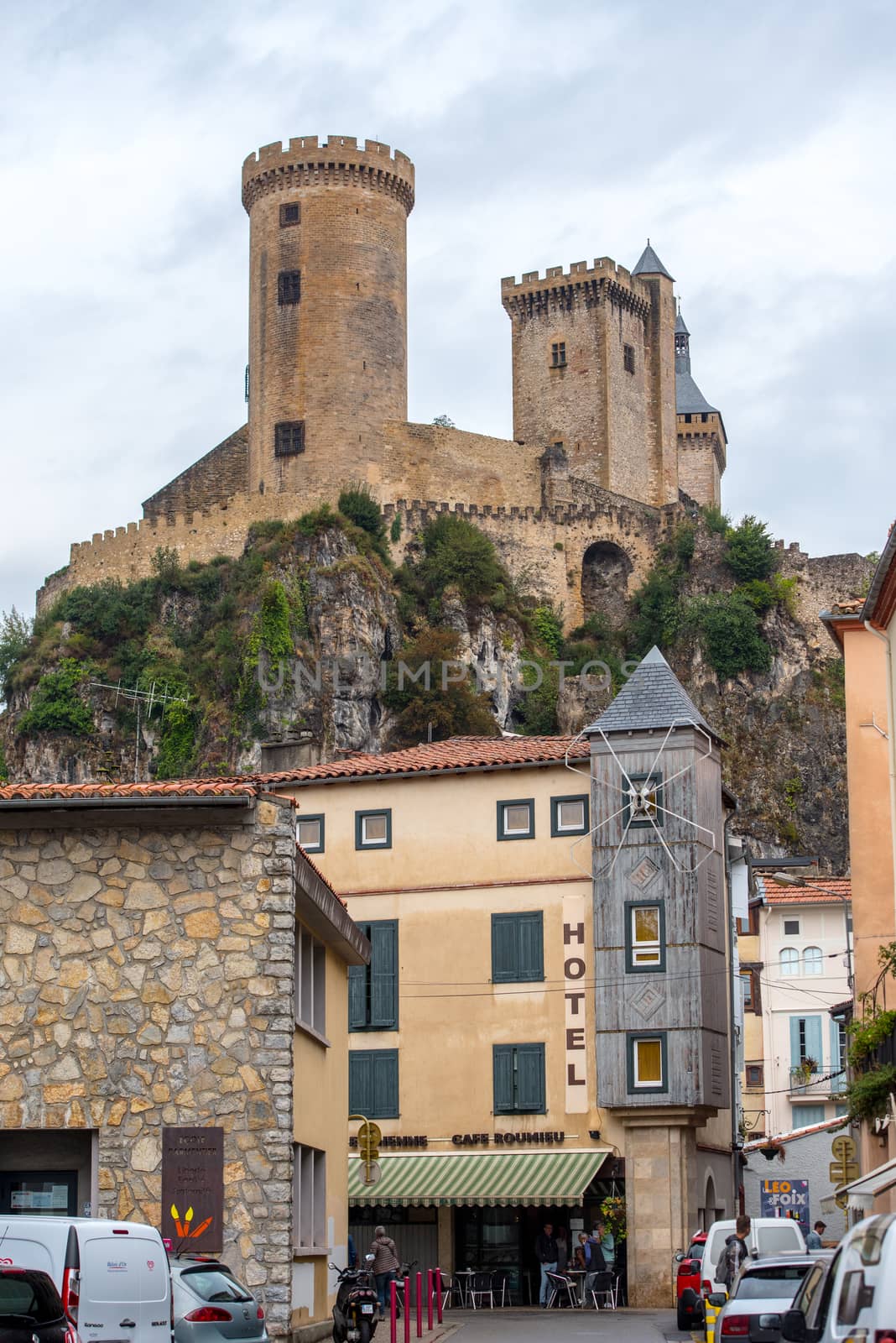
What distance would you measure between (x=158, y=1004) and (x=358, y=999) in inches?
710

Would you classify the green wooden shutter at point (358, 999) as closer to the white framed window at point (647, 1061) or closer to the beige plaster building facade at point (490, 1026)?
the beige plaster building facade at point (490, 1026)

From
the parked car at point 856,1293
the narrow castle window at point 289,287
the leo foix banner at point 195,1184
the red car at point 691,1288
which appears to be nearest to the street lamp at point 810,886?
the red car at point 691,1288

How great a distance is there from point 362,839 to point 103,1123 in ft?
62.2

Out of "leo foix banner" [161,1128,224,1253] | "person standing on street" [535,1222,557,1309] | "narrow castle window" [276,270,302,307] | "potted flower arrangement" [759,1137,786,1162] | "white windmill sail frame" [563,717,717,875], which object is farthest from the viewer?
"narrow castle window" [276,270,302,307]

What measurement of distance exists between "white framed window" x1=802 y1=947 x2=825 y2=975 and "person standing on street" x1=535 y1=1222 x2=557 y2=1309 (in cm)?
2403

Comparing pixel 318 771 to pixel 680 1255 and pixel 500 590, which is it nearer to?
pixel 680 1255

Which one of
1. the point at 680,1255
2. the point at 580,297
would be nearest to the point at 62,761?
the point at 580,297

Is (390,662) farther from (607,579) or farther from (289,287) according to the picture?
(289,287)

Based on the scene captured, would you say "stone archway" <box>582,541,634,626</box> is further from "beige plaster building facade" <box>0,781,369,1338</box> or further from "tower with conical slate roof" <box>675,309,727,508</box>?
"beige plaster building facade" <box>0,781,369,1338</box>

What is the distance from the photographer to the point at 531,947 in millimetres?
35469

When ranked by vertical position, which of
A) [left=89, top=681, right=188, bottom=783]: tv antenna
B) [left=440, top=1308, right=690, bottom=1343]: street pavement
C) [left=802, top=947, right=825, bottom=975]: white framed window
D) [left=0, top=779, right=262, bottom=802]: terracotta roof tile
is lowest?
[left=440, top=1308, right=690, bottom=1343]: street pavement

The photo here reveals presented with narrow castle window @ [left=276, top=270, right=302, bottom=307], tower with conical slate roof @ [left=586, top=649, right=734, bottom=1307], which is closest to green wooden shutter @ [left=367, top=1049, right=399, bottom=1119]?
tower with conical slate roof @ [left=586, top=649, right=734, bottom=1307]

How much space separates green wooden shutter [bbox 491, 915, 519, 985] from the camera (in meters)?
35.4

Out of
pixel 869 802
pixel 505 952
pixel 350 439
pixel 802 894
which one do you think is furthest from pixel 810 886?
pixel 869 802
